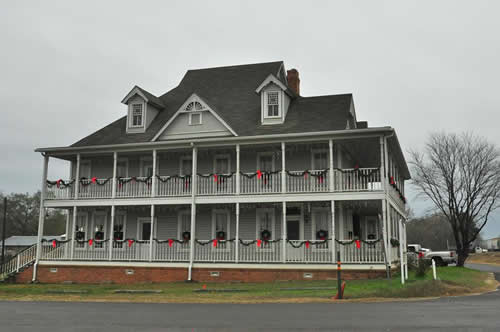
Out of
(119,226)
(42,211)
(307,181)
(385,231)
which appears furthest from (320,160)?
(42,211)

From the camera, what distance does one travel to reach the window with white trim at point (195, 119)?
25.2 metres

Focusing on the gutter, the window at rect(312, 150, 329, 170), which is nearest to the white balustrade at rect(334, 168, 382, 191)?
the window at rect(312, 150, 329, 170)

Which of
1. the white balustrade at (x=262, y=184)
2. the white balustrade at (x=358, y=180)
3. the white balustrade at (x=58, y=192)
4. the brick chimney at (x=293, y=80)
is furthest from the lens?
the brick chimney at (x=293, y=80)

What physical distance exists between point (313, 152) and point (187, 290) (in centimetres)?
887

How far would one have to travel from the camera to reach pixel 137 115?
2717cm

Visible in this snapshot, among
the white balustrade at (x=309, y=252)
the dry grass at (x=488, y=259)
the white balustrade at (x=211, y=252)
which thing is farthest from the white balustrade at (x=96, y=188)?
the dry grass at (x=488, y=259)

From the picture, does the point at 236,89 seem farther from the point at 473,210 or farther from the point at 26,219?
the point at 26,219

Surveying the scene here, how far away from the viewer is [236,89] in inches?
1119

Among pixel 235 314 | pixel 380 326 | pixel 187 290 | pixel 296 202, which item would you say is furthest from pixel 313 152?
pixel 380 326

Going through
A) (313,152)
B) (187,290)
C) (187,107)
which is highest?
(187,107)

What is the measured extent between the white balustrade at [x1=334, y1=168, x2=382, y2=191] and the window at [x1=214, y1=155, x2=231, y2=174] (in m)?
5.70

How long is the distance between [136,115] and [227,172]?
6.19 metres

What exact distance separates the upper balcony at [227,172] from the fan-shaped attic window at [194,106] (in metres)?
2.11

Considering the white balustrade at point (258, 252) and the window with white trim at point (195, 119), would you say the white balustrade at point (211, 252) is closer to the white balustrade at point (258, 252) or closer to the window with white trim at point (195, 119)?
the white balustrade at point (258, 252)
